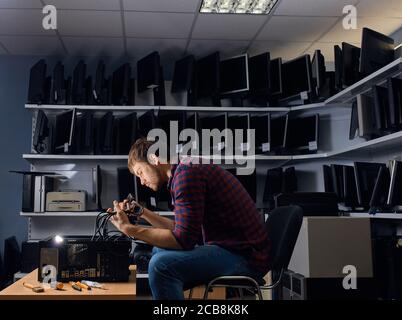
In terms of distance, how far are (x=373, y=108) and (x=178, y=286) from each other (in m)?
1.93

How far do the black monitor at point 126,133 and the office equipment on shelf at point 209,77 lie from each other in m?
0.60

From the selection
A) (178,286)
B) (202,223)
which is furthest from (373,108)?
(178,286)

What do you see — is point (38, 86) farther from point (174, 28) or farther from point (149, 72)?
point (174, 28)

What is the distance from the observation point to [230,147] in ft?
10.9

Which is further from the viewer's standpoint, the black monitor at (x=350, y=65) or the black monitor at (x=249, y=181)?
the black monitor at (x=249, y=181)

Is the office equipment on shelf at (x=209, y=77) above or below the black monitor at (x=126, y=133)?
above

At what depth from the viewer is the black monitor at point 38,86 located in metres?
3.27

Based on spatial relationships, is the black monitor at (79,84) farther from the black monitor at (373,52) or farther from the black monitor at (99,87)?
the black monitor at (373,52)

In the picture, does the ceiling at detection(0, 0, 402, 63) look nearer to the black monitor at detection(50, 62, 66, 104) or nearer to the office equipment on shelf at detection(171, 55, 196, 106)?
the office equipment on shelf at detection(171, 55, 196, 106)

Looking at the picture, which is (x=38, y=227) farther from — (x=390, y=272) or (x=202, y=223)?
(x=390, y=272)

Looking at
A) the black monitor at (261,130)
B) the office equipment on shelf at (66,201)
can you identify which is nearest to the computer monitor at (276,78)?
the black monitor at (261,130)

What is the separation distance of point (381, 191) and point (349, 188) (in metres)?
0.39

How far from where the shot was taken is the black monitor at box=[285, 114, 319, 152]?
337 cm
